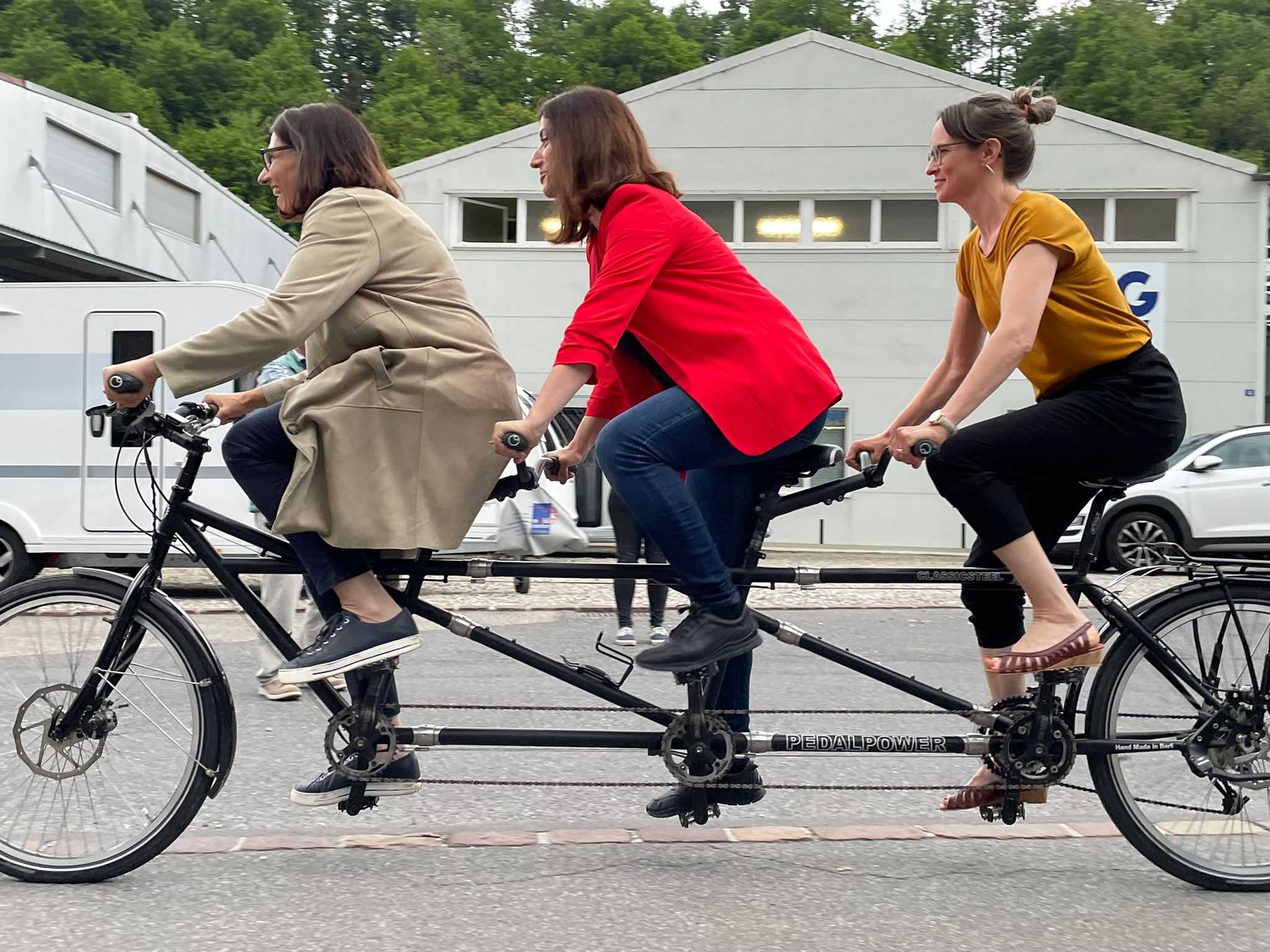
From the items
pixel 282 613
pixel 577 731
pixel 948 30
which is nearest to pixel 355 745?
pixel 577 731

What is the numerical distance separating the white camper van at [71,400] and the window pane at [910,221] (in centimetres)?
1210

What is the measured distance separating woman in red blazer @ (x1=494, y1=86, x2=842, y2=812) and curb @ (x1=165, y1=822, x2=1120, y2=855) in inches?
31.2

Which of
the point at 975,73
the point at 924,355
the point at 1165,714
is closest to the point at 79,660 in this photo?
the point at 1165,714

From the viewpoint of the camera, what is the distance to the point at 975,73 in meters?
51.4

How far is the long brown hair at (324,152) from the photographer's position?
3596 millimetres

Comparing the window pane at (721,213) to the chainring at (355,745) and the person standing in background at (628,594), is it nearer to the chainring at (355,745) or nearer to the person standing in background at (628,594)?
the person standing in background at (628,594)

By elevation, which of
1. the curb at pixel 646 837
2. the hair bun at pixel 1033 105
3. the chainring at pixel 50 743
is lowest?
the curb at pixel 646 837

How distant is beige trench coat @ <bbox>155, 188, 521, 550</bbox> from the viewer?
338 cm

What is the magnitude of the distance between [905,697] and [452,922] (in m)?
1.73

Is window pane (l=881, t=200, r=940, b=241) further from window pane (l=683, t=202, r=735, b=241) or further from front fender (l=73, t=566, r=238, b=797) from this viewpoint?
front fender (l=73, t=566, r=238, b=797)

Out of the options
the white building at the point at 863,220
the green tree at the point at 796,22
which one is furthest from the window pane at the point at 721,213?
the green tree at the point at 796,22

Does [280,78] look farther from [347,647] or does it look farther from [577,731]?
[577,731]

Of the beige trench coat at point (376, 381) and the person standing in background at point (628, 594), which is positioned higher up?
the beige trench coat at point (376, 381)

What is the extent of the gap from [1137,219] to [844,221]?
452 centimetres
